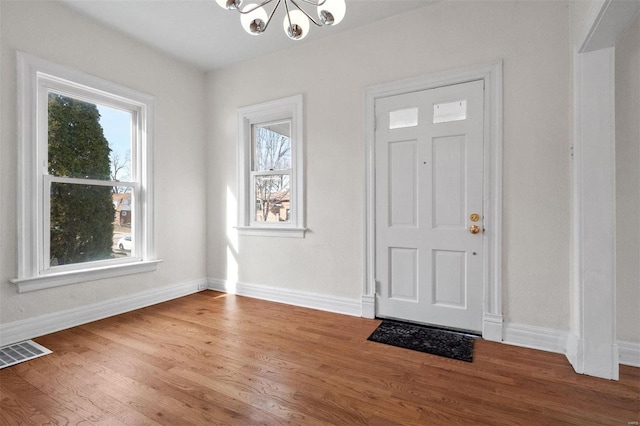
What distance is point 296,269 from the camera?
3.54 metres

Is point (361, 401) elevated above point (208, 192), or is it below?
below

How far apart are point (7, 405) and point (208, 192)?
111 inches

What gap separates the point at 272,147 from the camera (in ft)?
12.5

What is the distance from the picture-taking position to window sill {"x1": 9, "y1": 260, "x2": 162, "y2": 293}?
2604mm

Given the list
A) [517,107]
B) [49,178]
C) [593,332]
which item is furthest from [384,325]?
[49,178]

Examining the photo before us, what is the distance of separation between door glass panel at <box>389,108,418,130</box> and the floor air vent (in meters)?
3.37

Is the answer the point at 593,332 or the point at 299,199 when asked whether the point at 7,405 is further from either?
the point at 593,332

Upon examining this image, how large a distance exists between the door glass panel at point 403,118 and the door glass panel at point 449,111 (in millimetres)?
175

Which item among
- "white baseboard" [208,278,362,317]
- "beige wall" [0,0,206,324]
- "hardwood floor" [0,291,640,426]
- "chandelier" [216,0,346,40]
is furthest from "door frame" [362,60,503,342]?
"beige wall" [0,0,206,324]

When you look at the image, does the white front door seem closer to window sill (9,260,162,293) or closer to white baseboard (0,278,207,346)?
white baseboard (0,278,207,346)

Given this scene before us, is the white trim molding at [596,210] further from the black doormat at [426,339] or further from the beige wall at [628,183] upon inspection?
the black doormat at [426,339]

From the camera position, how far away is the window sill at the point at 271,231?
3508 mm

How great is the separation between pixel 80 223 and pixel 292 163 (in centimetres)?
216

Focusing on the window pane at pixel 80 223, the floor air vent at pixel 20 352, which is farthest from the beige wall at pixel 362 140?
the floor air vent at pixel 20 352
